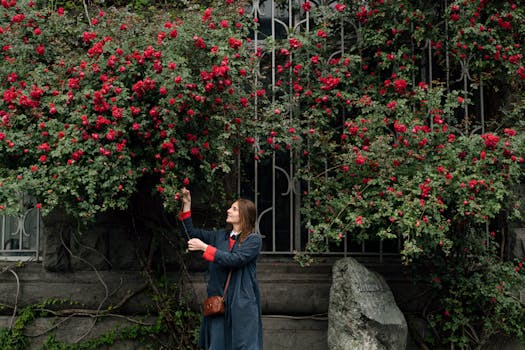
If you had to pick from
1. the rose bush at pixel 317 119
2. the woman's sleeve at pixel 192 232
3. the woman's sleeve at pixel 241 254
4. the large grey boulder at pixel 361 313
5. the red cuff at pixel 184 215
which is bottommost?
the large grey boulder at pixel 361 313

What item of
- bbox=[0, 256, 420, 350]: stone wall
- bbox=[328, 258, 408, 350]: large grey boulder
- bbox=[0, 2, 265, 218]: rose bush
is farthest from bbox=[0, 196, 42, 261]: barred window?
bbox=[328, 258, 408, 350]: large grey boulder

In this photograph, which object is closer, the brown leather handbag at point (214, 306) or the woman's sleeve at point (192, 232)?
the brown leather handbag at point (214, 306)

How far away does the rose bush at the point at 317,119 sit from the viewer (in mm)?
4480

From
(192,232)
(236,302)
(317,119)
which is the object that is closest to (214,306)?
(236,302)

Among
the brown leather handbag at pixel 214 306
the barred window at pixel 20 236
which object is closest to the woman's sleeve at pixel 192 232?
the brown leather handbag at pixel 214 306

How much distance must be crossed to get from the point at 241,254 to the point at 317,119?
1.62 m

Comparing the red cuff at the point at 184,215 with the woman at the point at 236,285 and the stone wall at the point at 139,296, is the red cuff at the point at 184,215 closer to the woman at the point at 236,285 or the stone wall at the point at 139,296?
the woman at the point at 236,285

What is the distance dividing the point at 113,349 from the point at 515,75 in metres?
4.12

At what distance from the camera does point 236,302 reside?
4.36m

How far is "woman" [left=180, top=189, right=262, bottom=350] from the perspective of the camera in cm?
431

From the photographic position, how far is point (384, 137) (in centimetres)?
497

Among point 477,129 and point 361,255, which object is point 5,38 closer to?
point 361,255

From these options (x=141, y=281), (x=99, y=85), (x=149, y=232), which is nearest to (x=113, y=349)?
(x=141, y=281)

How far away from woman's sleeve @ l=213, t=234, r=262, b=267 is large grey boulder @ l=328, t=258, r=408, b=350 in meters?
1.02
